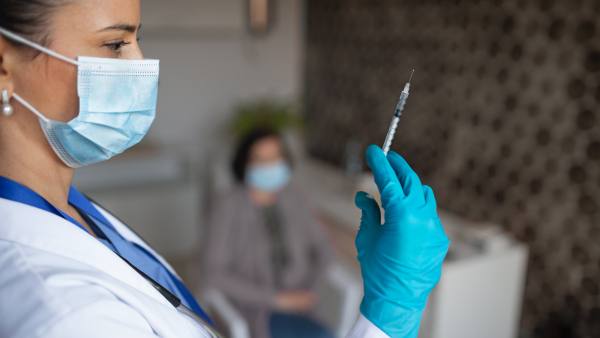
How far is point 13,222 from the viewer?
1.65 feet

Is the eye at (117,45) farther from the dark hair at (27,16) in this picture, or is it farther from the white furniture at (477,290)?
the white furniture at (477,290)

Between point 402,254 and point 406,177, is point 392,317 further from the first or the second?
point 406,177

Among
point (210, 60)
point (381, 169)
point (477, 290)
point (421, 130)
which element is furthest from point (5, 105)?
point (210, 60)

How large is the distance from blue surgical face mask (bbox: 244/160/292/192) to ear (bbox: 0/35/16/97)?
1397 millimetres

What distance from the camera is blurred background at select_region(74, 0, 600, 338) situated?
1701 millimetres

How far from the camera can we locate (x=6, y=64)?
0.51m

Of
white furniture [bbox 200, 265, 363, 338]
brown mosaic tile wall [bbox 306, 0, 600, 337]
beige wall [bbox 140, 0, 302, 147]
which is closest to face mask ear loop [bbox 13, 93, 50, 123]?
white furniture [bbox 200, 265, 363, 338]

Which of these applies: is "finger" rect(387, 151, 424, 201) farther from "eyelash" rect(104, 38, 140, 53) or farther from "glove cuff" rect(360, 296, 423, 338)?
"eyelash" rect(104, 38, 140, 53)

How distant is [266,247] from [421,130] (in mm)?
1194

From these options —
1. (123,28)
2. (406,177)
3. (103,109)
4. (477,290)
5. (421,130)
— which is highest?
(123,28)

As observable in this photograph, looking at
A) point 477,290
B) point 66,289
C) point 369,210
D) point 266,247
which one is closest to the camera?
point 66,289

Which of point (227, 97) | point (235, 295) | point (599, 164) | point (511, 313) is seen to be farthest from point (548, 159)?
point (227, 97)

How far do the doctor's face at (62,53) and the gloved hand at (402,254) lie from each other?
0.43 meters

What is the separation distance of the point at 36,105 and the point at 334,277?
155 cm
